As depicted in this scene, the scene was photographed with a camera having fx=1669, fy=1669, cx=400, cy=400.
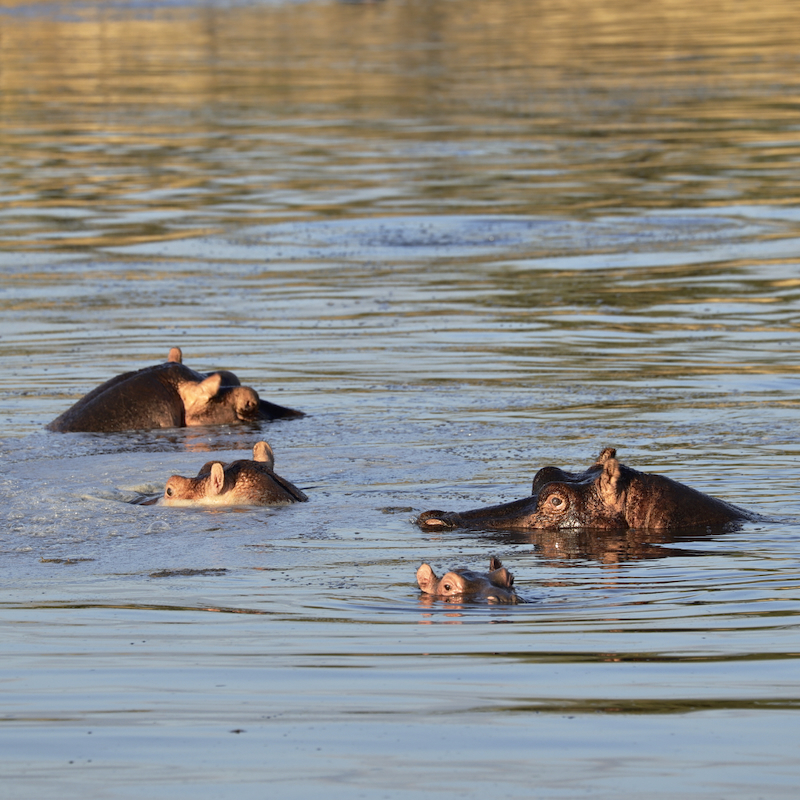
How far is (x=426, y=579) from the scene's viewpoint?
718 cm

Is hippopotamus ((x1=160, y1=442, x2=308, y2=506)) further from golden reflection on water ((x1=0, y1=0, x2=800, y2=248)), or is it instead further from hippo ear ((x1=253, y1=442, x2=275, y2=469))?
golden reflection on water ((x1=0, y1=0, x2=800, y2=248))

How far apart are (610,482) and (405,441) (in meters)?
2.43

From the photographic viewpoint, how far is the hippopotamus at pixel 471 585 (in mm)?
7121

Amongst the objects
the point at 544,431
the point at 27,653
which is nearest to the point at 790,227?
the point at 544,431

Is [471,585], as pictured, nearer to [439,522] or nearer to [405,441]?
[439,522]

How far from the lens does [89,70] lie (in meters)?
43.8

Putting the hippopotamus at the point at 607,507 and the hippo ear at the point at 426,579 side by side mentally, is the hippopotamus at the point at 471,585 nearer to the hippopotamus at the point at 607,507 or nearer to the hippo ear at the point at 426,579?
the hippo ear at the point at 426,579

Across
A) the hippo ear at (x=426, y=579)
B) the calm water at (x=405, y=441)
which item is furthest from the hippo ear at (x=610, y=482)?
the hippo ear at (x=426, y=579)

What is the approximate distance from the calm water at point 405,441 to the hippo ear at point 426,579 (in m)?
0.15

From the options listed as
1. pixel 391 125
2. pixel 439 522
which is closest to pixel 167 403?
pixel 439 522

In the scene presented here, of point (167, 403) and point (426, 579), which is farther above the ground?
point (167, 403)

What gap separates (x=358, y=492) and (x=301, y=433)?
1.77 meters

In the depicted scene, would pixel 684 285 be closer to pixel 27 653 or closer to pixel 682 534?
pixel 682 534

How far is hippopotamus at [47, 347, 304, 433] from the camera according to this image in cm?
1158
